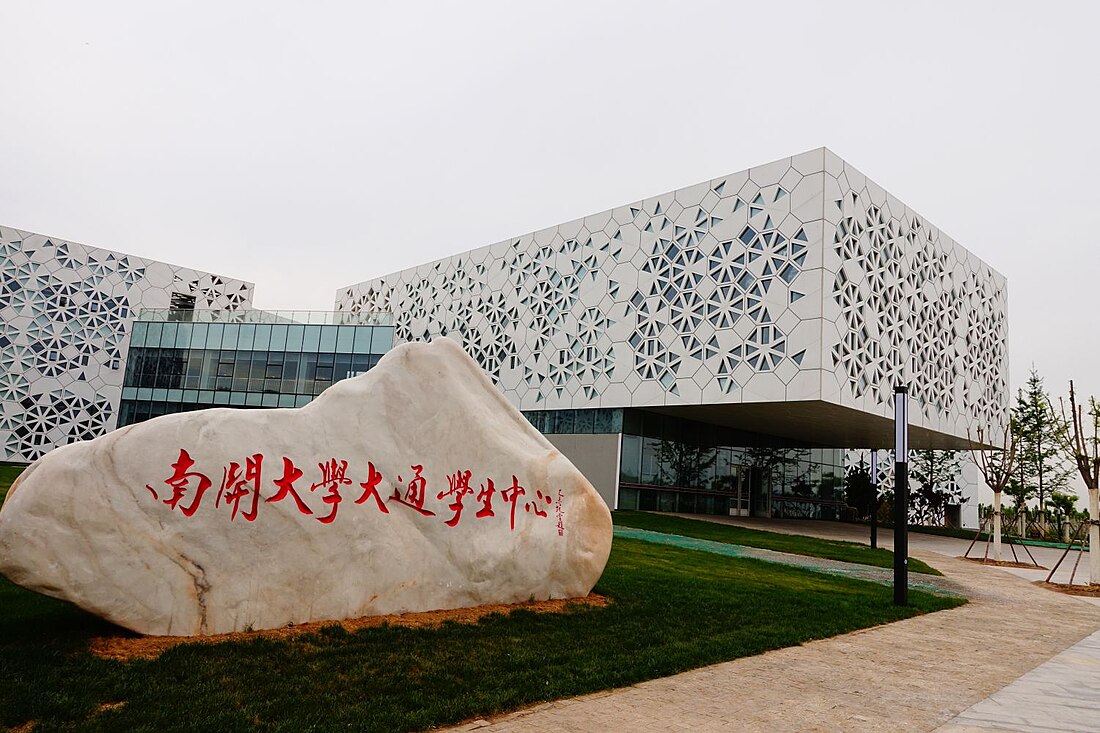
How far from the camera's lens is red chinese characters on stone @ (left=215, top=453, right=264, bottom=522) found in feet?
21.0

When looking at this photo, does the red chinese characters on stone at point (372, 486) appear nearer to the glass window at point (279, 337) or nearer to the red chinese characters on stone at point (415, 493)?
the red chinese characters on stone at point (415, 493)

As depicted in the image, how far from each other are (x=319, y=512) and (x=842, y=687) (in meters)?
5.10

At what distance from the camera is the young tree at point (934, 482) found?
150ft

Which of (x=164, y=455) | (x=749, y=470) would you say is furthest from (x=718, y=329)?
(x=164, y=455)

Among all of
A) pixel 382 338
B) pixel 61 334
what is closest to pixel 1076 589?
pixel 382 338

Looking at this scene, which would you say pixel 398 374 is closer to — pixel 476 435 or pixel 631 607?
pixel 476 435

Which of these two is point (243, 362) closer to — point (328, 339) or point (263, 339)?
point (263, 339)

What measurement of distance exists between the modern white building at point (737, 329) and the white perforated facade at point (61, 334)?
2076 centimetres

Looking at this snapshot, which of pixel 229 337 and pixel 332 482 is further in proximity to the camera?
pixel 229 337

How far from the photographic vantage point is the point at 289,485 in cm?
684

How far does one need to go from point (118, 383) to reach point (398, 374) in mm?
45939

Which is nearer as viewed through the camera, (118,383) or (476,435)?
(476,435)

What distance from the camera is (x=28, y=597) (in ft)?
26.0

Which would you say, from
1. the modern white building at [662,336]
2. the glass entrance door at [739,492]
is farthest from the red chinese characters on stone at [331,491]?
the glass entrance door at [739,492]
